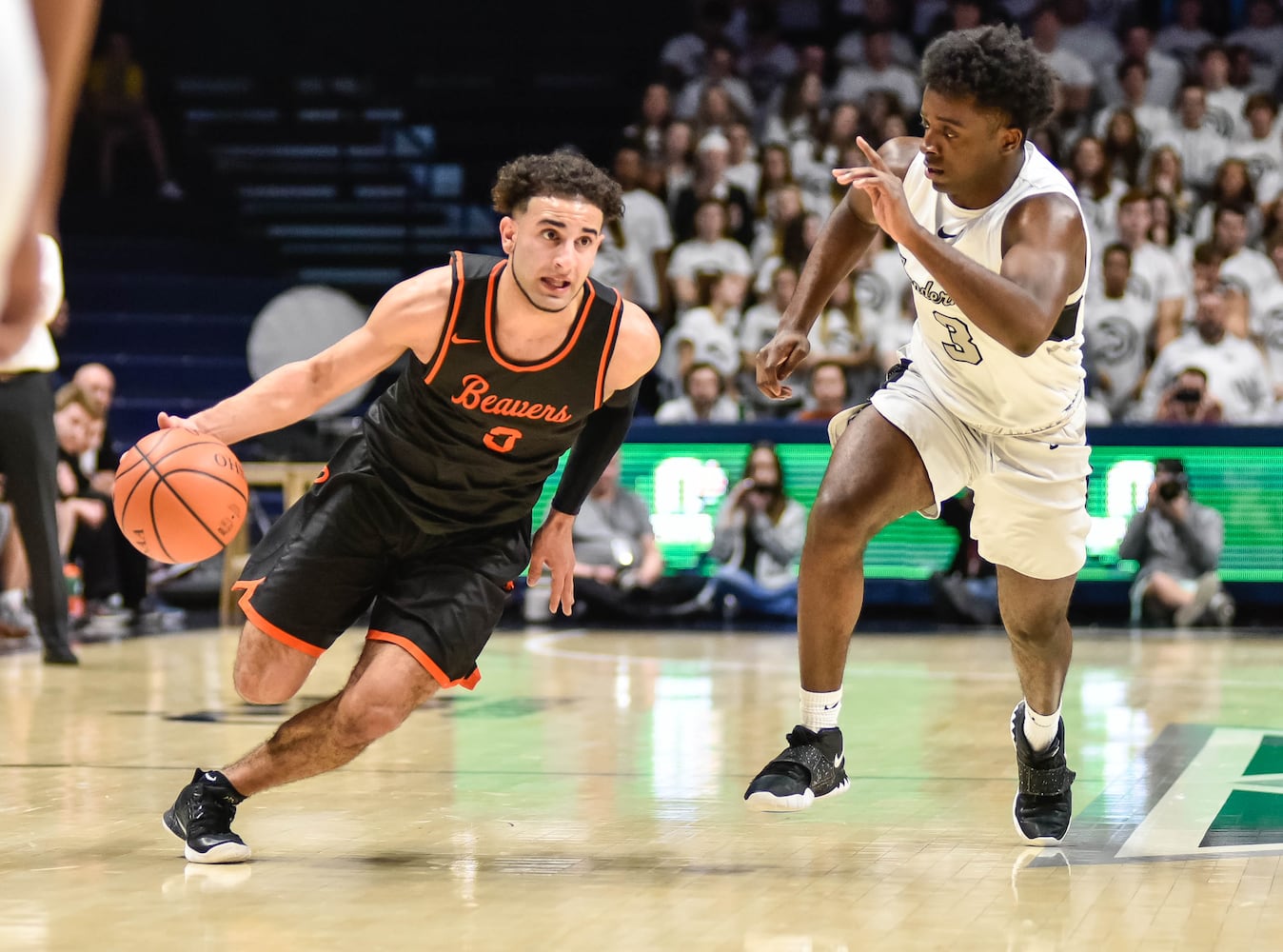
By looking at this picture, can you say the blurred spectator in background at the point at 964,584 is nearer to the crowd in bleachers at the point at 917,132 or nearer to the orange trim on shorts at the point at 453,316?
the crowd in bleachers at the point at 917,132

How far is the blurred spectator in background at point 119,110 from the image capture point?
1455cm

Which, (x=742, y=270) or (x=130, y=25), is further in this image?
(x=130, y=25)

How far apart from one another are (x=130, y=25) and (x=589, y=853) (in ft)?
43.6

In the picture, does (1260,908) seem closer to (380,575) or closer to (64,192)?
(380,575)

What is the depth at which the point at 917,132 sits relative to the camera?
12.6 m

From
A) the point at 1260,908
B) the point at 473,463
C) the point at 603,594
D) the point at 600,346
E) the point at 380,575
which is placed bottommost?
the point at 603,594

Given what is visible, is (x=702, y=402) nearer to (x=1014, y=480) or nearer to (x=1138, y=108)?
(x=1138, y=108)

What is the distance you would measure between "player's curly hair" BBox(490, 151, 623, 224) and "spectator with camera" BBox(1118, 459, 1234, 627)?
6330 millimetres

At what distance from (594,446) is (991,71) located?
134cm

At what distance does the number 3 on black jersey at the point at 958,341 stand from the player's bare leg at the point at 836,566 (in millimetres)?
232

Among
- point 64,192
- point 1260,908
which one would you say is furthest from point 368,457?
point 64,192

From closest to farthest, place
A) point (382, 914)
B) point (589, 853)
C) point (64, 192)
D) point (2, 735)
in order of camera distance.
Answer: point (382, 914)
point (589, 853)
point (2, 735)
point (64, 192)

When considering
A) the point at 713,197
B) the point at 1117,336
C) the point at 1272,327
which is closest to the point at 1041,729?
the point at 1117,336

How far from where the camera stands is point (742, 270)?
11922 mm
